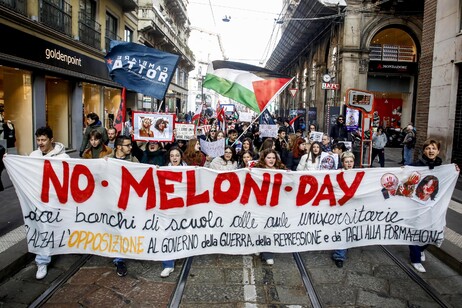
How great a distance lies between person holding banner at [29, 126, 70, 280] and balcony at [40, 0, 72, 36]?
9.40 metres

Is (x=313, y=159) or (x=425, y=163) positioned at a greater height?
(x=425, y=163)

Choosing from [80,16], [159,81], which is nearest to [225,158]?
[159,81]

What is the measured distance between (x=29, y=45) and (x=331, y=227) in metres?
11.1

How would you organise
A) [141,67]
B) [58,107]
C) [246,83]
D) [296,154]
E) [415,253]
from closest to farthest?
[415,253] → [141,67] → [246,83] → [296,154] → [58,107]

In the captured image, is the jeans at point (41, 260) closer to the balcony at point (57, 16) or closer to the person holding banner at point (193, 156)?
the person holding banner at point (193, 156)

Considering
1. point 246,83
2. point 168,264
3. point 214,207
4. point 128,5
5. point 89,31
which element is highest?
point 128,5

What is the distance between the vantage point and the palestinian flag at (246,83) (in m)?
7.45

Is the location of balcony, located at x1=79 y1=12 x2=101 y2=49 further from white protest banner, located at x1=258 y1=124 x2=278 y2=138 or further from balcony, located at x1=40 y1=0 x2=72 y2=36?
white protest banner, located at x1=258 y1=124 x2=278 y2=138

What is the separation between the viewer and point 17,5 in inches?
411

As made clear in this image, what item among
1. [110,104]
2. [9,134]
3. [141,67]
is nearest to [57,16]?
[9,134]

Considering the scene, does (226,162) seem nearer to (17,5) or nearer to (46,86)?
(17,5)

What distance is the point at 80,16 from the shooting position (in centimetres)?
1478

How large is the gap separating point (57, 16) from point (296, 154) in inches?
427

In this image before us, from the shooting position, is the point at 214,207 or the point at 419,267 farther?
the point at 419,267
